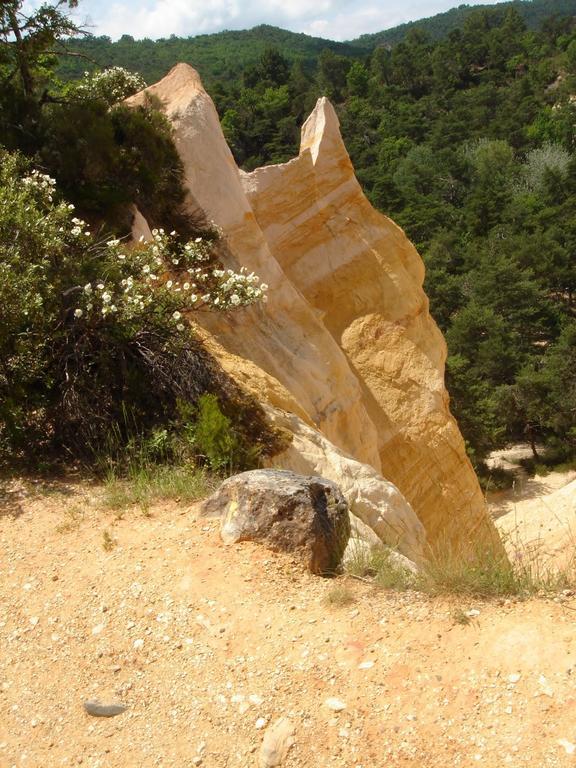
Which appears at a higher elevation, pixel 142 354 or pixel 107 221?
pixel 107 221

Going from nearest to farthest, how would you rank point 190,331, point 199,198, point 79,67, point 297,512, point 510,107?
point 297,512, point 190,331, point 199,198, point 79,67, point 510,107

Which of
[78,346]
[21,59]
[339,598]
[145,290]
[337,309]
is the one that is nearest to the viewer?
[339,598]

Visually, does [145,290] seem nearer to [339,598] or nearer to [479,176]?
[339,598]

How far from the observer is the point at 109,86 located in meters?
10.6

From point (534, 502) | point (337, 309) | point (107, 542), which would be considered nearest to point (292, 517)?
point (107, 542)

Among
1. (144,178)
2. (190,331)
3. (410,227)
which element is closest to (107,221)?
(144,178)

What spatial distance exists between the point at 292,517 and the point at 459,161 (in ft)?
209

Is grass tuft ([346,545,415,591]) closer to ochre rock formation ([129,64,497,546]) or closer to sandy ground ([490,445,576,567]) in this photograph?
ochre rock formation ([129,64,497,546])

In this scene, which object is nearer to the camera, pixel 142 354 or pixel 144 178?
pixel 142 354

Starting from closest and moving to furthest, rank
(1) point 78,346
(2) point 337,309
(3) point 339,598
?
(3) point 339,598
(1) point 78,346
(2) point 337,309

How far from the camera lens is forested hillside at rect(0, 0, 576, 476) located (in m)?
9.30

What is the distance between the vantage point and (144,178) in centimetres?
920

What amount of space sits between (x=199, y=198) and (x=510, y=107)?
75.6 metres

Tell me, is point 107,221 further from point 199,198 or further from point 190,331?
point 190,331
